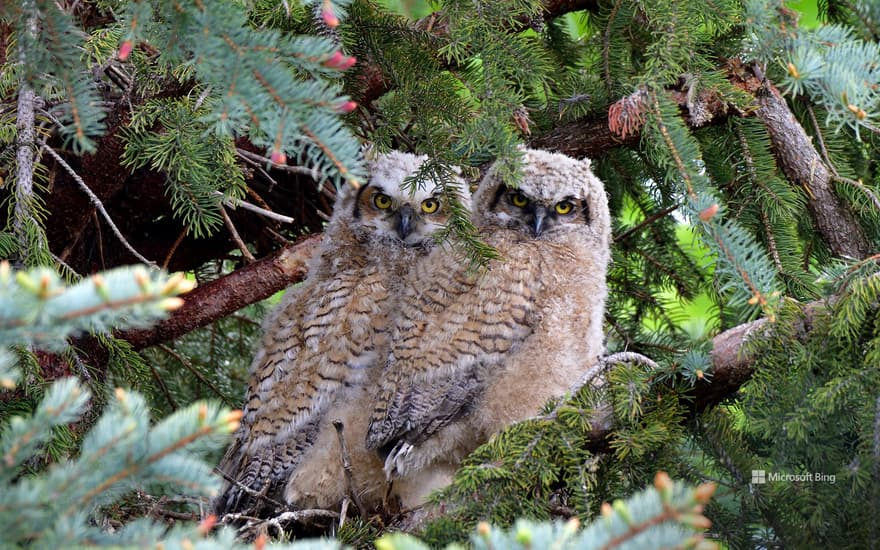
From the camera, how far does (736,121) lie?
3070 mm

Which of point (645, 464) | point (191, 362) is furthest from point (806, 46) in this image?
point (191, 362)

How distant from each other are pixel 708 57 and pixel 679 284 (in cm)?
103

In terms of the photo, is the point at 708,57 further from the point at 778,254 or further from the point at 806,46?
the point at 806,46

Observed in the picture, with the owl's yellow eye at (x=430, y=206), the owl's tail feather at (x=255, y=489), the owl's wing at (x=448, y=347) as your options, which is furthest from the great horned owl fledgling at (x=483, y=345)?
the owl's tail feather at (x=255, y=489)

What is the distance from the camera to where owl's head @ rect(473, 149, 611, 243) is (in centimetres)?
318

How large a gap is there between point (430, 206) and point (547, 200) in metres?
0.45

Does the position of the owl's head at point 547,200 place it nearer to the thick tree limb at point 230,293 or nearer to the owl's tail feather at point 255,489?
the thick tree limb at point 230,293

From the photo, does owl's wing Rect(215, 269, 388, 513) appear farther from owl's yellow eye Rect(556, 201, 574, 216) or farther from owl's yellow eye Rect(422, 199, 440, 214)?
owl's yellow eye Rect(556, 201, 574, 216)

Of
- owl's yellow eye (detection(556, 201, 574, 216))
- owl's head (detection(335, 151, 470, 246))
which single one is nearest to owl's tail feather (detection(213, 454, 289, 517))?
owl's head (detection(335, 151, 470, 246))

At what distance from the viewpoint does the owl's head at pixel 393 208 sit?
3.32 meters

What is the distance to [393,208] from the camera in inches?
133

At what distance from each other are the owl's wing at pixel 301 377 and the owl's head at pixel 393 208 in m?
0.20

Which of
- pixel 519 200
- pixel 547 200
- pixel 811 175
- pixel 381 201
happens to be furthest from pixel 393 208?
pixel 811 175

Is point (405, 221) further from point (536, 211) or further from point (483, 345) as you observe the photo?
point (483, 345)
